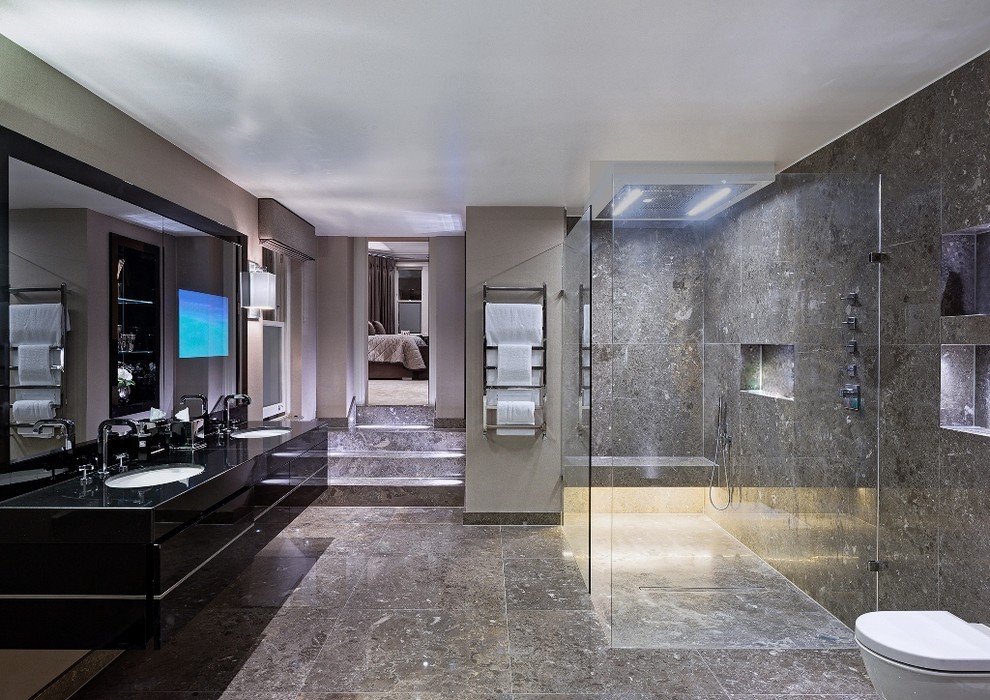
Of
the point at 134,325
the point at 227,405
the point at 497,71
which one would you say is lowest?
the point at 227,405

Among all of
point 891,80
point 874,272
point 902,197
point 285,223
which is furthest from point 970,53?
point 285,223

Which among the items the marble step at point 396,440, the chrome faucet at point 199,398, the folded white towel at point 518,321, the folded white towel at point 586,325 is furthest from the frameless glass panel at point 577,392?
the chrome faucet at point 199,398

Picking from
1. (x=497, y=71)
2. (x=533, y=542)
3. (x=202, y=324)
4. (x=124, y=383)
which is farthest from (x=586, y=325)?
(x=124, y=383)

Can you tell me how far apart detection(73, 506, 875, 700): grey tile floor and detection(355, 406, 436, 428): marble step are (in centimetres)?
205

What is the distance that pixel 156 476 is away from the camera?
107 inches

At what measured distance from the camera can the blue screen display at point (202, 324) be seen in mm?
3297

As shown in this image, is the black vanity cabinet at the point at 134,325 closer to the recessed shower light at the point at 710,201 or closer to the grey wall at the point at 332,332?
Answer: the grey wall at the point at 332,332

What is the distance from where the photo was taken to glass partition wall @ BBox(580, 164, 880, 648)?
286cm

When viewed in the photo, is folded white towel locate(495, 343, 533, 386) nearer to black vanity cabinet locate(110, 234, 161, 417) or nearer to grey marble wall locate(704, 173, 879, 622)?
grey marble wall locate(704, 173, 879, 622)

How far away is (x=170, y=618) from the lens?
6.79 feet

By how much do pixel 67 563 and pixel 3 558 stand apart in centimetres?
19

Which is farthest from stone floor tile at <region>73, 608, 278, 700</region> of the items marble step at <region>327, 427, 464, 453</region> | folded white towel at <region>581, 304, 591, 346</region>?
marble step at <region>327, 427, 464, 453</region>

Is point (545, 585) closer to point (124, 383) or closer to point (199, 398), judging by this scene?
point (199, 398)

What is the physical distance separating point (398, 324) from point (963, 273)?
7477mm
